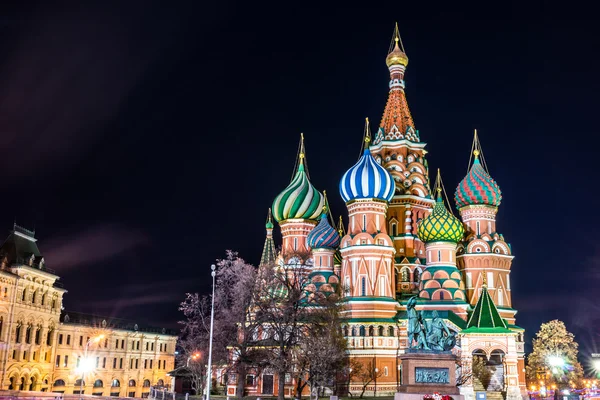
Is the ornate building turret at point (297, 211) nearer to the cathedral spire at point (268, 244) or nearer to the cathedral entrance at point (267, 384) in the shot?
the cathedral spire at point (268, 244)

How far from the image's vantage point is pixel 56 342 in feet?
231

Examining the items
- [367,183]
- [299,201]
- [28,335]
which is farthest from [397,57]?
[28,335]

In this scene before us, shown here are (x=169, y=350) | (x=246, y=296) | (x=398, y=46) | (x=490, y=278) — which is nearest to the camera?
(x=246, y=296)

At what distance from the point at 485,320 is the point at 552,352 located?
2307cm

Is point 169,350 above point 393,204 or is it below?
below

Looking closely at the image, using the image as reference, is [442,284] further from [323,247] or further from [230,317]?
[230,317]

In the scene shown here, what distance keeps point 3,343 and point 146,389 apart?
104 ft

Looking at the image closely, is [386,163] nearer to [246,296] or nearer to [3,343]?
[246,296]

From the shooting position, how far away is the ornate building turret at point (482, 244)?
61.3 m

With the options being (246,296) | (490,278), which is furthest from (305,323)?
(490,278)

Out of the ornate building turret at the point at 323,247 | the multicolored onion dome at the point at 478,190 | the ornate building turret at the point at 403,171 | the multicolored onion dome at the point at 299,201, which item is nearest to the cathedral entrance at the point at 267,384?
the ornate building turret at the point at 323,247

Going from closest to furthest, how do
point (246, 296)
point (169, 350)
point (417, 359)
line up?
point (417, 359) → point (246, 296) → point (169, 350)

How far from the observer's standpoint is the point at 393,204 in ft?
218

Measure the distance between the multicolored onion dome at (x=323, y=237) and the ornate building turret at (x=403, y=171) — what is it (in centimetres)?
586
